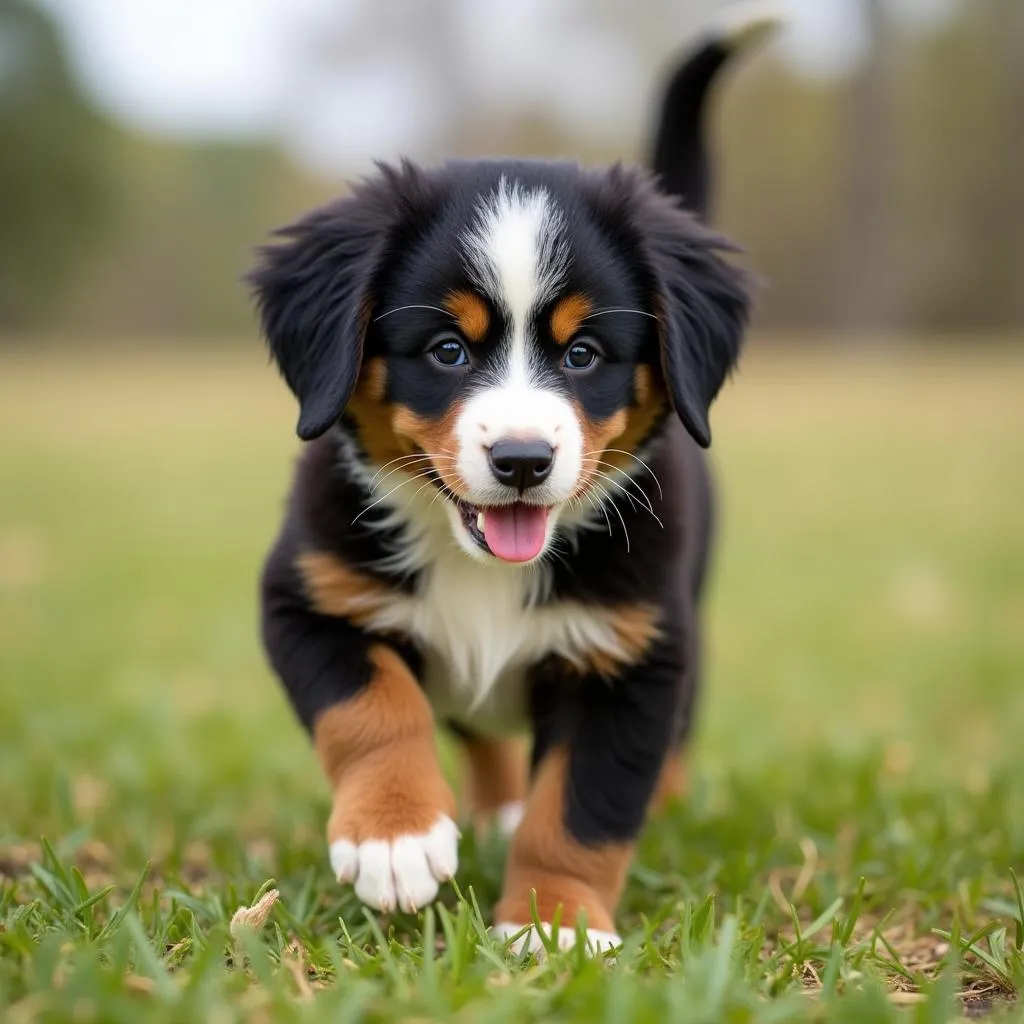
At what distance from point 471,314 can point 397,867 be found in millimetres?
943

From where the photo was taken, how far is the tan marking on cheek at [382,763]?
225 cm

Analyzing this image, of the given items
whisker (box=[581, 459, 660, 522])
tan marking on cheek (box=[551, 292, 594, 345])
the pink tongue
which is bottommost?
the pink tongue

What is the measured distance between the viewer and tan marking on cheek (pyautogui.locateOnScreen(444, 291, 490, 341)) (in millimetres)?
2375

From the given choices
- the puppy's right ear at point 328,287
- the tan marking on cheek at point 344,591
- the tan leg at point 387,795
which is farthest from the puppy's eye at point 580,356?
the tan leg at point 387,795

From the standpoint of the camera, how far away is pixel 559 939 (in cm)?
217

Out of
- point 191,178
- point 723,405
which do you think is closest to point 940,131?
point 723,405

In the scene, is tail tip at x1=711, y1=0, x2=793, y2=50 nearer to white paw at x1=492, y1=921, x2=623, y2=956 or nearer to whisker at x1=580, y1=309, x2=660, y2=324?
whisker at x1=580, y1=309, x2=660, y2=324

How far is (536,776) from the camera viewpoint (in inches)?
101

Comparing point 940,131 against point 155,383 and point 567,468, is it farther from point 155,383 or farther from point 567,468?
point 567,468

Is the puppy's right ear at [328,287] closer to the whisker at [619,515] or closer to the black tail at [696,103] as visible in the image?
the whisker at [619,515]

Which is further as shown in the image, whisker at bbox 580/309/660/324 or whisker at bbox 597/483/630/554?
whisker at bbox 597/483/630/554

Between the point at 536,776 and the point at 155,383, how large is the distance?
16090 millimetres

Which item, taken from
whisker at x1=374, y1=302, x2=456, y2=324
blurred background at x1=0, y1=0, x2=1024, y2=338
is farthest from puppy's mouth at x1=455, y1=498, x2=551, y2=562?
blurred background at x1=0, y1=0, x2=1024, y2=338

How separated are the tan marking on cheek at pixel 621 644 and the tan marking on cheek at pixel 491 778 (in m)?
0.87
